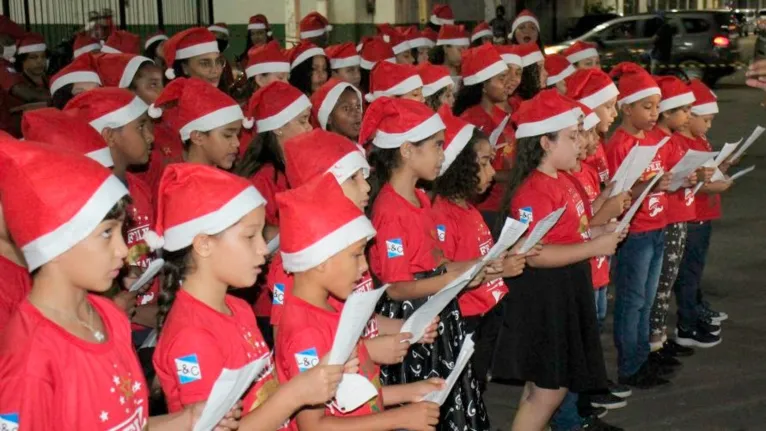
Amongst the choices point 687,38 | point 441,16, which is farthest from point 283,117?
point 687,38

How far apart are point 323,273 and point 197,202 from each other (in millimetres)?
487

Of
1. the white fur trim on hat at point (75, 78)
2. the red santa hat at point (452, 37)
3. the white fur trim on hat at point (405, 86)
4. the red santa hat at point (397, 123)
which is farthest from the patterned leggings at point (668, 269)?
the red santa hat at point (452, 37)

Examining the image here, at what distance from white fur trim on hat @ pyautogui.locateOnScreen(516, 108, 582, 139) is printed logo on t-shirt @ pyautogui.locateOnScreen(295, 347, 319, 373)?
243 centimetres

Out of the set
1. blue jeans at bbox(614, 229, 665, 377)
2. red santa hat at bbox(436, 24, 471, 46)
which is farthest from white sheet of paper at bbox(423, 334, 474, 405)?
red santa hat at bbox(436, 24, 471, 46)

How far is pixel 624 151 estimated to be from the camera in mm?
6746

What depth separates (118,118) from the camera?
17.0ft

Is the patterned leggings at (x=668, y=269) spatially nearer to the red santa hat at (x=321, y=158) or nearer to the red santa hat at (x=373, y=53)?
the red santa hat at (x=321, y=158)

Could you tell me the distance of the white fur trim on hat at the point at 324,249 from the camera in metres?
3.52

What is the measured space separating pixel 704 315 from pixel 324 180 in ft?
15.7

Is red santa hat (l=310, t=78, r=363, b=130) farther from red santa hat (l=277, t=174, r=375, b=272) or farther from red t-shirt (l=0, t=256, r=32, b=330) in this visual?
red t-shirt (l=0, t=256, r=32, b=330)

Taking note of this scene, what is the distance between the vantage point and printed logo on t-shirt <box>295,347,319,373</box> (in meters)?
3.36

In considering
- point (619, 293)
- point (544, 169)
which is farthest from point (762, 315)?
point (544, 169)

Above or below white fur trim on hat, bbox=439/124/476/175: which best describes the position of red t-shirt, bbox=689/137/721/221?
below

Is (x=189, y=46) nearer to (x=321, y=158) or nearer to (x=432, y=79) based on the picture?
(x=432, y=79)
